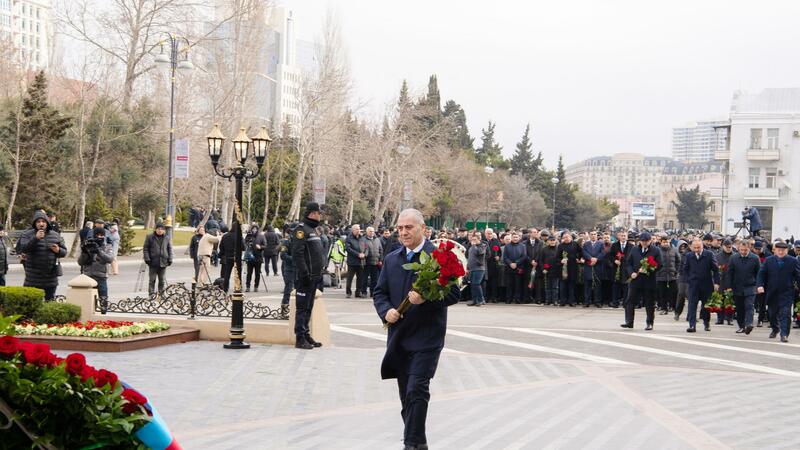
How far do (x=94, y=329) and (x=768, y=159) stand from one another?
7104 centimetres

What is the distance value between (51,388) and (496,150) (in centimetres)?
10737

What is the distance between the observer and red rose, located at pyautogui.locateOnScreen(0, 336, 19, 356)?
3.99 m

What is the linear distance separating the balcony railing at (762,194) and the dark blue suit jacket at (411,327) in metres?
74.0

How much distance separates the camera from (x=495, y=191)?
77375 millimetres

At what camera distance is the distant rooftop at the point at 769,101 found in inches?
2972

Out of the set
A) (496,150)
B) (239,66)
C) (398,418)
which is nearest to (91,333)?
(398,418)

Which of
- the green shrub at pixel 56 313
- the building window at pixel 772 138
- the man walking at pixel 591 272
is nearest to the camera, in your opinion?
the green shrub at pixel 56 313

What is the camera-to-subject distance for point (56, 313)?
13617 millimetres

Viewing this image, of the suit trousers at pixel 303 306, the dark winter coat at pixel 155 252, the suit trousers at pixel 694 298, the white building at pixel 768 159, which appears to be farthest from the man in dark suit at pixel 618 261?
the white building at pixel 768 159

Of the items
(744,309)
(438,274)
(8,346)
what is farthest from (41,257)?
(744,309)

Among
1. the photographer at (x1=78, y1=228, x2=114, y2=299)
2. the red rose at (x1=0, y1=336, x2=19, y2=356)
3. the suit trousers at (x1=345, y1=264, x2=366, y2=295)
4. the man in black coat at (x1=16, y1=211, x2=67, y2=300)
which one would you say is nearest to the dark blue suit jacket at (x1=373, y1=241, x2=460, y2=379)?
the red rose at (x1=0, y1=336, x2=19, y2=356)

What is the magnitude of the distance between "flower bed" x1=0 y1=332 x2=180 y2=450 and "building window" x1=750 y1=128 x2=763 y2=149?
77497 mm

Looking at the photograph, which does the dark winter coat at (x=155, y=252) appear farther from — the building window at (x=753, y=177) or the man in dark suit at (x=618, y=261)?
the building window at (x=753, y=177)

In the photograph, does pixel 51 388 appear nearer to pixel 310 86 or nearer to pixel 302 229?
pixel 302 229
